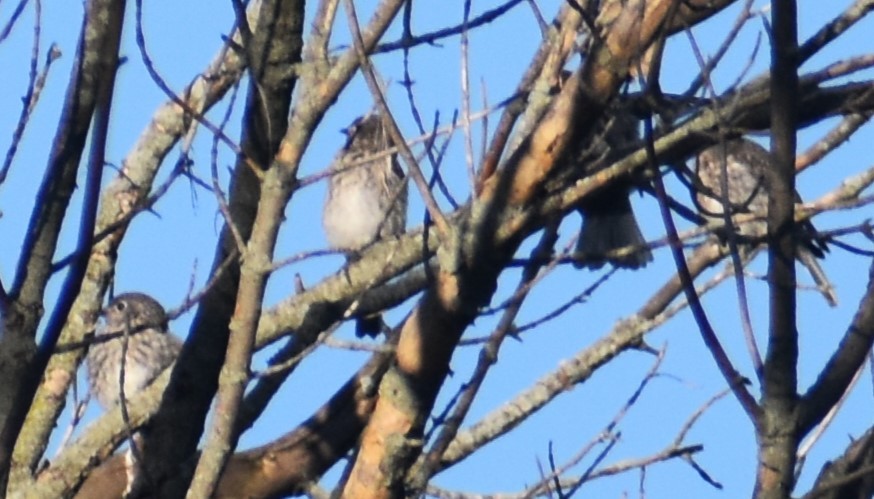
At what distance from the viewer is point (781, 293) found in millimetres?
2100

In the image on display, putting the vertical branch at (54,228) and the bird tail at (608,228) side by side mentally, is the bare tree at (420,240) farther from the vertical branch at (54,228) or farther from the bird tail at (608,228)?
the bird tail at (608,228)

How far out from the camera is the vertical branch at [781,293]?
2.09 metres

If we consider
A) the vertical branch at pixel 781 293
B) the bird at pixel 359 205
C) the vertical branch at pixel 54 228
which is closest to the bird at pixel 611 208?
the vertical branch at pixel 781 293

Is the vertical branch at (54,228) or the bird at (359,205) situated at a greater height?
the bird at (359,205)

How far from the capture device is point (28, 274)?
2.52 m

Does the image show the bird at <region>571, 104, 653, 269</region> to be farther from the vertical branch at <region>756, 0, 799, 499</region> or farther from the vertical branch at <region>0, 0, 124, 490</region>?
the vertical branch at <region>0, 0, 124, 490</region>

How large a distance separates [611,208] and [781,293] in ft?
14.4

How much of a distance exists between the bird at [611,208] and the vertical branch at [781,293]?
66 centimetres

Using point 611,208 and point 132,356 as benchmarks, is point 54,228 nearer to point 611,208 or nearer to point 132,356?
point 611,208

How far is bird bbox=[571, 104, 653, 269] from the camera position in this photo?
2885 mm

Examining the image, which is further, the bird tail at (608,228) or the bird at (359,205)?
the bird at (359,205)

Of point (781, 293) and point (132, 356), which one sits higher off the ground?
point (132, 356)

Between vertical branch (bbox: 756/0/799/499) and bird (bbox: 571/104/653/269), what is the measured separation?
2.17 ft

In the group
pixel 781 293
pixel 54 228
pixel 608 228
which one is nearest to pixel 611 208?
pixel 608 228
